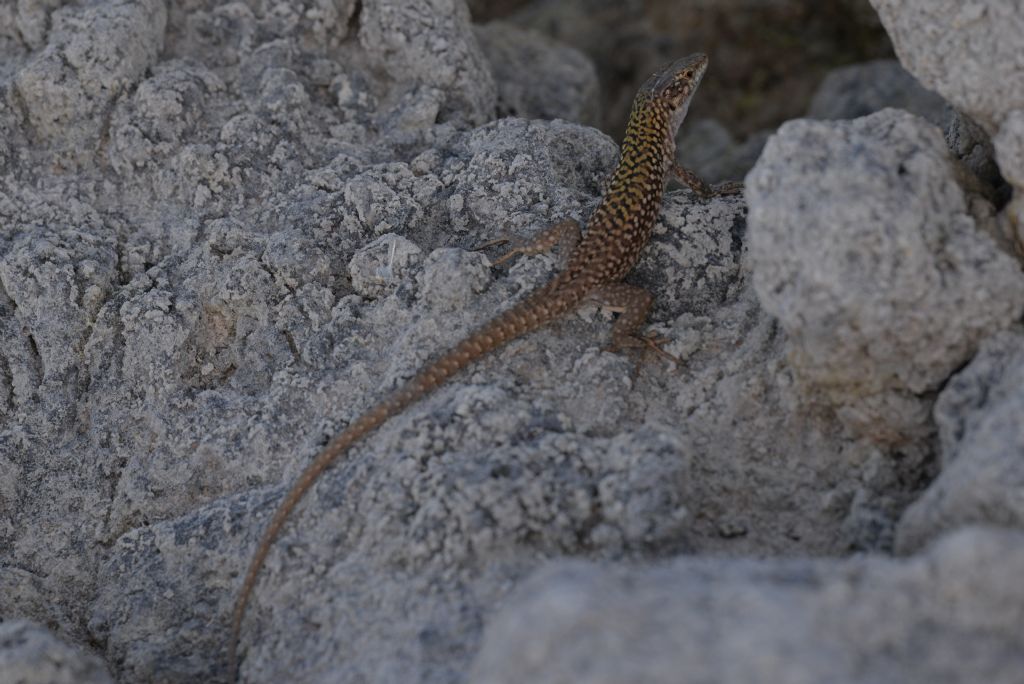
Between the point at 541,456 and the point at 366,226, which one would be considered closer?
the point at 541,456

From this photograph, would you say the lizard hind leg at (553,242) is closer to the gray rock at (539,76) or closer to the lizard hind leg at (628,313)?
the lizard hind leg at (628,313)

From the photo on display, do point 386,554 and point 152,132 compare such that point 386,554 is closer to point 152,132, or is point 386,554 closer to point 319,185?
point 319,185

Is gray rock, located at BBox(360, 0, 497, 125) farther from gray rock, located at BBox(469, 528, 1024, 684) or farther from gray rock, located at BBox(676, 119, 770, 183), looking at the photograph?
gray rock, located at BBox(469, 528, 1024, 684)

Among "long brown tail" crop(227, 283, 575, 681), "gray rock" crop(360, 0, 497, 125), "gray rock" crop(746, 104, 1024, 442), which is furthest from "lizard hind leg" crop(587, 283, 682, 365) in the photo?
"gray rock" crop(360, 0, 497, 125)

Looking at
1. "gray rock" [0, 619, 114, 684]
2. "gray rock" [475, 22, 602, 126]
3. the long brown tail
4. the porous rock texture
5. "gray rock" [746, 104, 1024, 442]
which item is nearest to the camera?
the porous rock texture

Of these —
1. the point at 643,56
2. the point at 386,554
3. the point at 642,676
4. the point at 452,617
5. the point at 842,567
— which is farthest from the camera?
the point at 643,56

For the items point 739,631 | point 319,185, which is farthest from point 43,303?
point 739,631

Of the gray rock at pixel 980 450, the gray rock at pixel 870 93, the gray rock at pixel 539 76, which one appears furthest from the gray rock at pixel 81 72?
the gray rock at pixel 870 93
